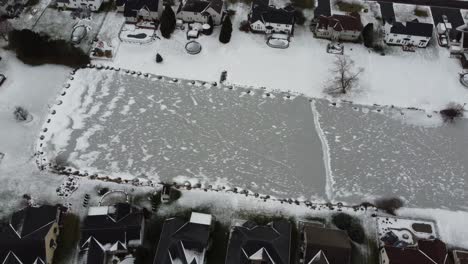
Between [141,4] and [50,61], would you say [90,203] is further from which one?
[141,4]

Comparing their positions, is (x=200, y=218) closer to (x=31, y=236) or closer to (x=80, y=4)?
(x=31, y=236)

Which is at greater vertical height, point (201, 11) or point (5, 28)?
point (201, 11)

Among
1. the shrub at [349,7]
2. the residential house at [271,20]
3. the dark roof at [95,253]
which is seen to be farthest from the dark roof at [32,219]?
the shrub at [349,7]

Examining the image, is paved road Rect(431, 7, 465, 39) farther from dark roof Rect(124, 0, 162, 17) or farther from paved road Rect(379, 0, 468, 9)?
dark roof Rect(124, 0, 162, 17)

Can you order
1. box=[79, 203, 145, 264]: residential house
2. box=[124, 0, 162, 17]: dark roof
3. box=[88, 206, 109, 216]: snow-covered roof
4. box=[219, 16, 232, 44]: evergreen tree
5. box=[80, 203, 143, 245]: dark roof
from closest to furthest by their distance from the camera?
box=[79, 203, 145, 264]: residential house < box=[80, 203, 143, 245]: dark roof < box=[88, 206, 109, 216]: snow-covered roof < box=[219, 16, 232, 44]: evergreen tree < box=[124, 0, 162, 17]: dark roof

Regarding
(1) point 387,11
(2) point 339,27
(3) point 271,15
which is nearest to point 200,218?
(3) point 271,15

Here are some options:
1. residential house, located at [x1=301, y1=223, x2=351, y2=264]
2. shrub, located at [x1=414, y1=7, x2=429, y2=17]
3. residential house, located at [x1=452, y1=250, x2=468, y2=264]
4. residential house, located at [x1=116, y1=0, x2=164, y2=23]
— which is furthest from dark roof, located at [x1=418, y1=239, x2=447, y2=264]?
residential house, located at [x1=116, y1=0, x2=164, y2=23]

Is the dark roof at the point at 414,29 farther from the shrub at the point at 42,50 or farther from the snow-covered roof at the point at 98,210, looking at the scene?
the snow-covered roof at the point at 98,210
